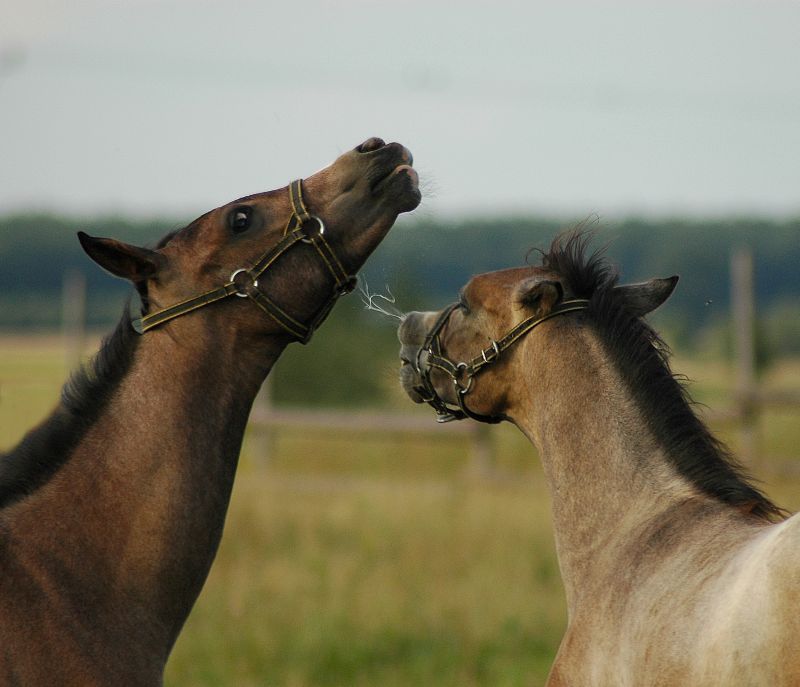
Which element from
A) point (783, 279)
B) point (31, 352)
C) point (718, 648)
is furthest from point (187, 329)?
point (783, 279)

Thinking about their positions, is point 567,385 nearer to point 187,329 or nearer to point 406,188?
point 406,188

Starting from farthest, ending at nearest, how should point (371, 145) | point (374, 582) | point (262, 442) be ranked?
point (262, 442) → point (374, 582) → point (371, 145)

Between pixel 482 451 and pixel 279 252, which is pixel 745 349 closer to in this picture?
pixel 482 451

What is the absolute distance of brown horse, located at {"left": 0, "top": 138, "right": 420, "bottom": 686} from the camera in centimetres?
351

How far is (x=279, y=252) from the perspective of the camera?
3852 millimetres

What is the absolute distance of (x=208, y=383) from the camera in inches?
148

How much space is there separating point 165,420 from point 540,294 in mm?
1527

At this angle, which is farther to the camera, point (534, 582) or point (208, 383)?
point (534, 582)

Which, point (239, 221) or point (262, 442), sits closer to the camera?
point (239, 221)

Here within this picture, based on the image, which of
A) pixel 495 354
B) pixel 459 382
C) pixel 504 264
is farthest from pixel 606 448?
pixel 504 264

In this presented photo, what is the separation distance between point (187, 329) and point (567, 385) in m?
1.48

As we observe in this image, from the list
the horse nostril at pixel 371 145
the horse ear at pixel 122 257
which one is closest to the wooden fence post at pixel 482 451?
the horse nostril at pixel 371 145

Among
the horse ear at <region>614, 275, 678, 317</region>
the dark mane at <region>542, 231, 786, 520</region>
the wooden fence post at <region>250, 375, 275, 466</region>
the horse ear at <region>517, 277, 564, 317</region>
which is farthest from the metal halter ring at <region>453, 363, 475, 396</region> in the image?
the wooden fence post at <region>250, 375, 275, 466</region>

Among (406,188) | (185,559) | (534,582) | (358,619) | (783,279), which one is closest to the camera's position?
(185,559)
